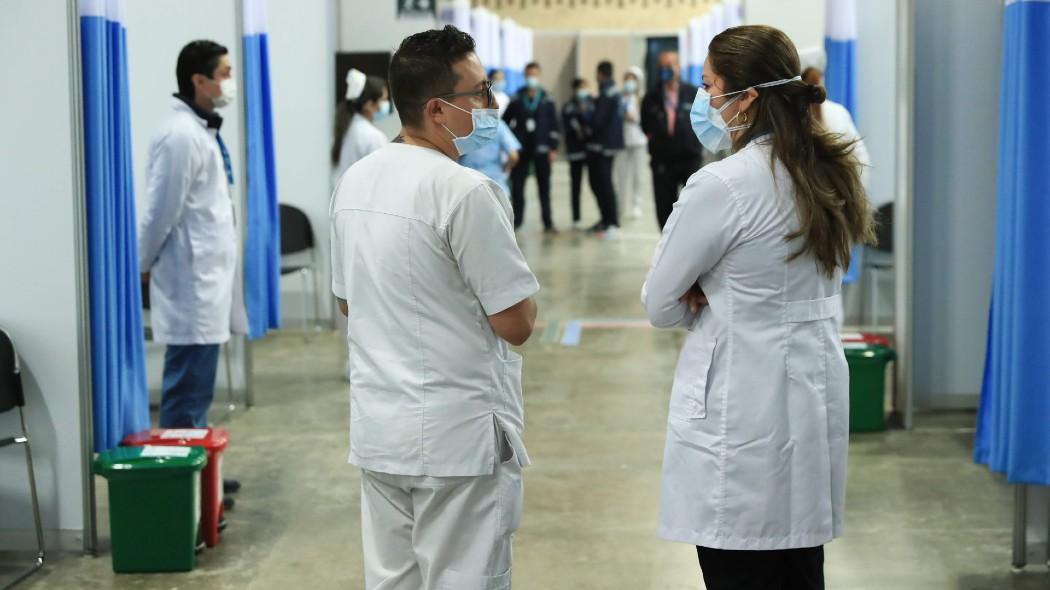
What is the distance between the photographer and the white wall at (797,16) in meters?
7.86

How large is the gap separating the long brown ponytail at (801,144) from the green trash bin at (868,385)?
320 centimetres

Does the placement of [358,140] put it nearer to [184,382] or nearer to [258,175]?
[258,175]

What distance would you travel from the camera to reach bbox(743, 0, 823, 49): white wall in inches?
309

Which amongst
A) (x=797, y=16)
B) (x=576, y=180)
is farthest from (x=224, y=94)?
(x=576, y=180)

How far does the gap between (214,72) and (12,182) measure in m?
0.88

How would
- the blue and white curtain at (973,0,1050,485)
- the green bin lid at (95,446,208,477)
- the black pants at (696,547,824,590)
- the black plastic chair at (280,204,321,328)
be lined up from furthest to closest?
1. the black plastic chair at (280,204,321,328)
2. the green bin lid at (95,446,208,477)
3. the blue and white curtain at (973,0,1050,485)
4. the black pants at (696,547,824,590)

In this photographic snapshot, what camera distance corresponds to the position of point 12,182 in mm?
3963

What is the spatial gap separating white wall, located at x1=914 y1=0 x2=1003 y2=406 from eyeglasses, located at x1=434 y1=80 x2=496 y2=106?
121 inches

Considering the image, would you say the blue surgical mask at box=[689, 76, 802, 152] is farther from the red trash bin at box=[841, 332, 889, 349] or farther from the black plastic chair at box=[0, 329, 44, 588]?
the red trash bin at box=[841, 332, 889, 349]

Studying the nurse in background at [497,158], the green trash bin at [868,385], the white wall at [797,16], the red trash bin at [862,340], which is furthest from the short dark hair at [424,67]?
the nurse in background at [497,158]

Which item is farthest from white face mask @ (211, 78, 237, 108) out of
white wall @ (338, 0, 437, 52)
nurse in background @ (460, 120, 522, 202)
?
nurse in background @ (460, 120, 522, 202)

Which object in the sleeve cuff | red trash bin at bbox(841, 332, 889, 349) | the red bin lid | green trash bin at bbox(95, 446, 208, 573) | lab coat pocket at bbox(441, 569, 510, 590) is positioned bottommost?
green trash bin at bbox(95, 446, 208, 573)

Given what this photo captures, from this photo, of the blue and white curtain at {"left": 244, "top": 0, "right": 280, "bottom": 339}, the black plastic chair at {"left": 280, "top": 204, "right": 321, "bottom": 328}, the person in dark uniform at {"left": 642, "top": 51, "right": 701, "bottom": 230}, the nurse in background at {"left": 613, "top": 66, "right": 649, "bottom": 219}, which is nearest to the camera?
the blue and white curtain at {"left": 244, "top": 0, "right": 280, "bottom": 339}

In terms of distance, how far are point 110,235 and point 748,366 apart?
2.48 meters
